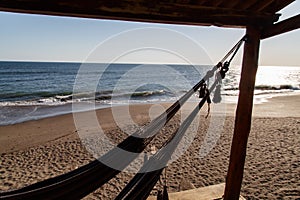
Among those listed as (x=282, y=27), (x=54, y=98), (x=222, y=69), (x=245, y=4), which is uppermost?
(x=245, y=4)

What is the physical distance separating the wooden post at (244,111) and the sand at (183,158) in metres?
1.51

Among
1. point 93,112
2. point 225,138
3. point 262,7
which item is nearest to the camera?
point 262,7

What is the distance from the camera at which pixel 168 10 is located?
4.00 feet

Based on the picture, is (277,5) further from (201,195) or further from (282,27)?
(201,195)

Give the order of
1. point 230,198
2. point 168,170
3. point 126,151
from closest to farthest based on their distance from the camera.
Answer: point 126,151
point 230,198
point 168,170

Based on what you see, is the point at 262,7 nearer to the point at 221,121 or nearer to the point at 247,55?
the point at 247,55

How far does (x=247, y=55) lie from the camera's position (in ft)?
4.97

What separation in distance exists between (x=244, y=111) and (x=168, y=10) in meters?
0.92

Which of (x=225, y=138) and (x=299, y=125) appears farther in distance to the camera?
(x=299, y=125)

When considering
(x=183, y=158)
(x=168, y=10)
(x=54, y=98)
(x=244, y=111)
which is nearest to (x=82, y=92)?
(x=54, y=98)

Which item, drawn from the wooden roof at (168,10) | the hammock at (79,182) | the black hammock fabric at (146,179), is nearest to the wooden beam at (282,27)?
the wooden roof at (168,10)

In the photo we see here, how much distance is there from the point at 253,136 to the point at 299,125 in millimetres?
2009

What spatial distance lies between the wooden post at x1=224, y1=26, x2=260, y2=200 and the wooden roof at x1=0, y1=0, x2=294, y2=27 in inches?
4.9

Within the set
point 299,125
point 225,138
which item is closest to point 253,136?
point 225,138
